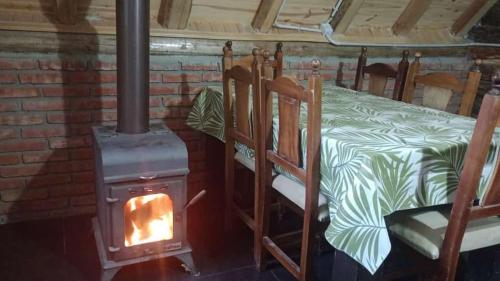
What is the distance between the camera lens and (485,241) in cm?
162

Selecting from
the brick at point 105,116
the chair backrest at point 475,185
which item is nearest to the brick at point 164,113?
the brick at point 105,116

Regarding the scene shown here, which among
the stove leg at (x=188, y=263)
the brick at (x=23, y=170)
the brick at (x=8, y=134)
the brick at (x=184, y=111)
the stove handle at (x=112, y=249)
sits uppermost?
the brick at (x=184, y=111)

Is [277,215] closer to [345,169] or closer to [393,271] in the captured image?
[393,271]

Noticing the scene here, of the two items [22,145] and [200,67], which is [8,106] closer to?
[22,145]

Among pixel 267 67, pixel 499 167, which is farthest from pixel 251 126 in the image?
pixel 499 167

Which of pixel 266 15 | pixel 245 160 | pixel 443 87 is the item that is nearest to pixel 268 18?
pixel 266 15

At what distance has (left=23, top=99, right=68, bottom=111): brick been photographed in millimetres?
2469

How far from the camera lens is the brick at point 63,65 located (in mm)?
2441

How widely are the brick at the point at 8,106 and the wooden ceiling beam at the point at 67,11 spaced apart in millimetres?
543

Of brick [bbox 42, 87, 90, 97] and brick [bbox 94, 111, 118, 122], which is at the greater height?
brick [bbox 42, 87, 90, 97]

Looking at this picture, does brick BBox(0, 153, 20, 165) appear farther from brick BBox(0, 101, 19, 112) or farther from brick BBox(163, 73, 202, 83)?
brick BBox(163, 73, 202, 83)

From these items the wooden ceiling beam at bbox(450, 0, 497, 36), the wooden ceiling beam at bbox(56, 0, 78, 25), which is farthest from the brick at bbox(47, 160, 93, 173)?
the wooden ceiling beam at bbox(450, 0, 497, 36)

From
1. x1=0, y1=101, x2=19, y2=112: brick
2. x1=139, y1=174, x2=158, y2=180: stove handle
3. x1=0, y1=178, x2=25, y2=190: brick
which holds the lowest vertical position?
x1=0, y1=178, x2=25, y2=190: brick

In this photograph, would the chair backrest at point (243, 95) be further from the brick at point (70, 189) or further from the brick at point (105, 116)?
the brick at point (70, 189)
